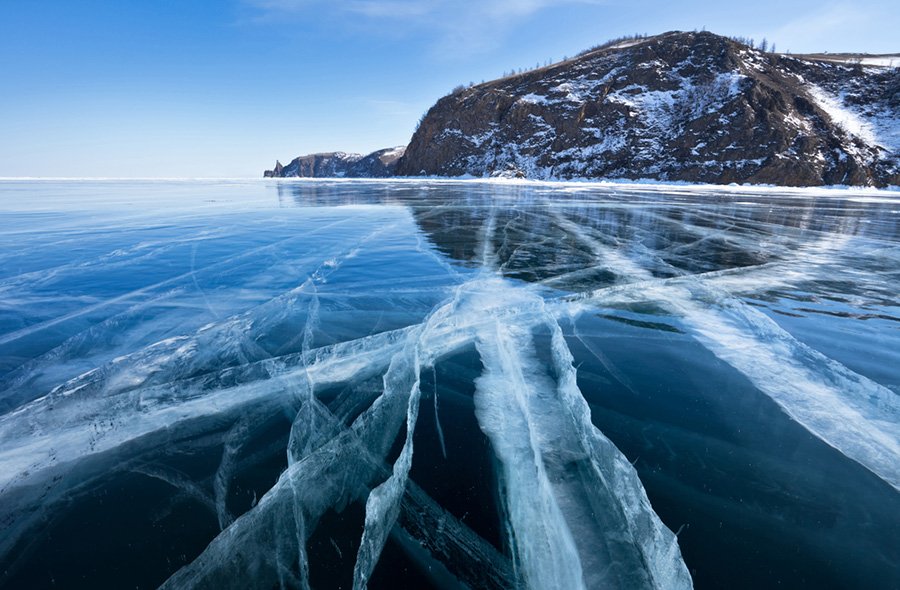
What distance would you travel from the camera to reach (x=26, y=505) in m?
1.93

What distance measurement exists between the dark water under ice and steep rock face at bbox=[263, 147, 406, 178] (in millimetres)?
124808

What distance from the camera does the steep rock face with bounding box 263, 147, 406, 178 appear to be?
127 m

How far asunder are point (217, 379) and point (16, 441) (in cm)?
110

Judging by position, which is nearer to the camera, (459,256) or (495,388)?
(495,388)

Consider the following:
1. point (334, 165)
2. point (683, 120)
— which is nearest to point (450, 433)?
point (683, 120)

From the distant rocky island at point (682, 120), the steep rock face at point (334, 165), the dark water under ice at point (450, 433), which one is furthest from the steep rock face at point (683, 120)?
the steep rock face at point (334, 165)

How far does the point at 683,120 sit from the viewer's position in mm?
53531

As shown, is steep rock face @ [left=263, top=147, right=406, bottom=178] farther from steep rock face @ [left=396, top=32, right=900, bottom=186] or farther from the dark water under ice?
the dark water under ice

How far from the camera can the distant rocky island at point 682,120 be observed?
45.7m

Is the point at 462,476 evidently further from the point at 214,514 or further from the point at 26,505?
the point at 26,505

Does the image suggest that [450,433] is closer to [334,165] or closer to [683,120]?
[683,120]

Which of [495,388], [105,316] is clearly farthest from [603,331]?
[105,316]

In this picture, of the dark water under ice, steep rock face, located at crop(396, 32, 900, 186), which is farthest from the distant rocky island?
the dark water under ice

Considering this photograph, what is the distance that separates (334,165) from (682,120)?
417ft
